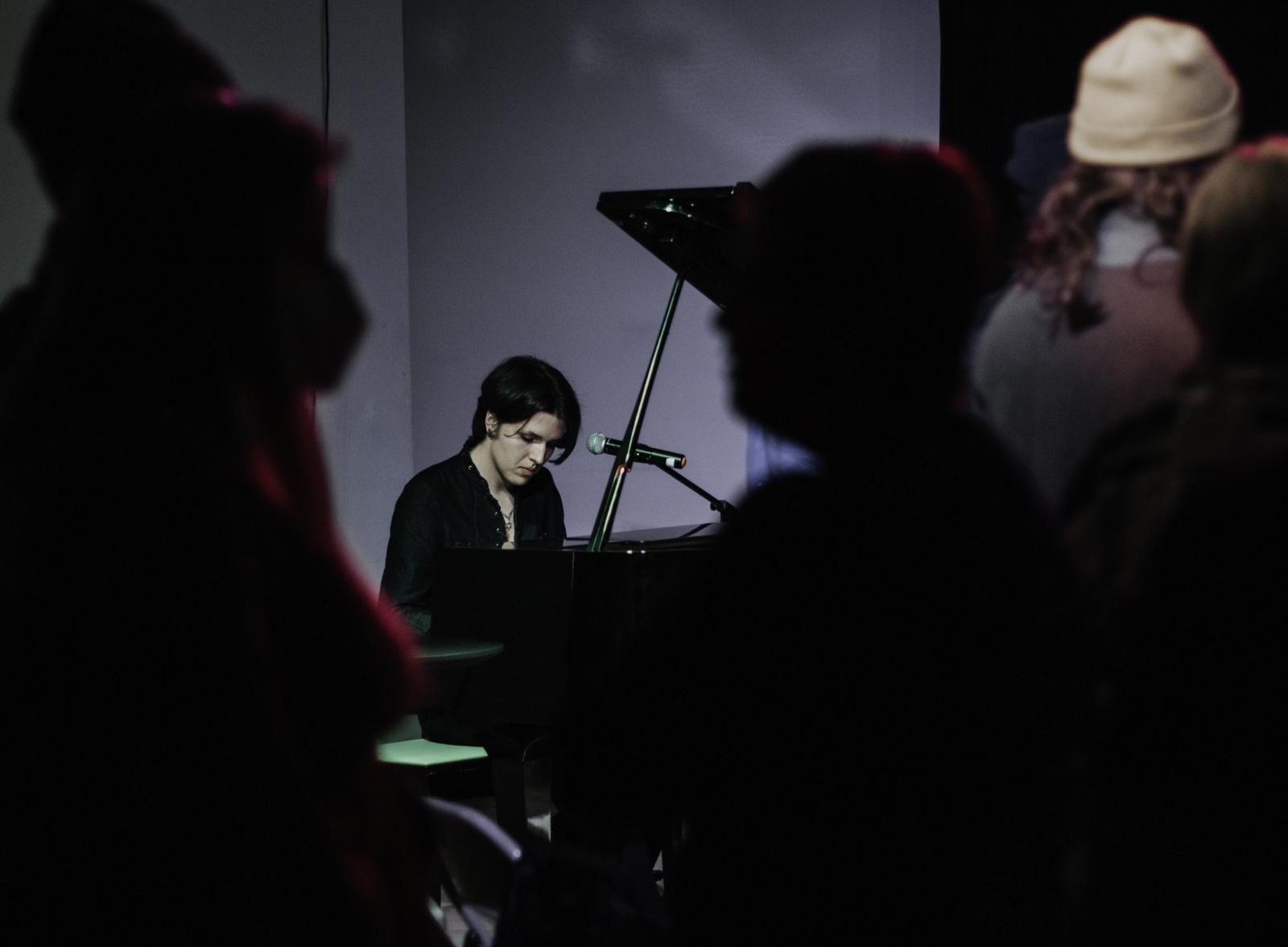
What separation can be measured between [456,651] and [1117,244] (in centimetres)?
157

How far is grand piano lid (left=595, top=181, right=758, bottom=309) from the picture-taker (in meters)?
2.43

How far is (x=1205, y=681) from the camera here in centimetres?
79

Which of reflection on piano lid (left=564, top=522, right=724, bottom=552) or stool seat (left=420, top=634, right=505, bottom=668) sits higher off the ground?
reflection on piano lid (left=564, top=522, right=724, bottom=552)

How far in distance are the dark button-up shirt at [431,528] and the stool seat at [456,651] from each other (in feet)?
1.13

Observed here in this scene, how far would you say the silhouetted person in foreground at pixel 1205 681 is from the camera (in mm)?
783

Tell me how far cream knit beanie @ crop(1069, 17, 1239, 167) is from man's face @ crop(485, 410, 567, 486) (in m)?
2.08

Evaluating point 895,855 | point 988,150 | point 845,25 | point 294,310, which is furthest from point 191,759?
point 845,25

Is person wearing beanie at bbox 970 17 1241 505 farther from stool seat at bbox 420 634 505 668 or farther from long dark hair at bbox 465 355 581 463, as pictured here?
long dark hair at bbox 465 355 581 463

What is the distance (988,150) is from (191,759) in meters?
3.20

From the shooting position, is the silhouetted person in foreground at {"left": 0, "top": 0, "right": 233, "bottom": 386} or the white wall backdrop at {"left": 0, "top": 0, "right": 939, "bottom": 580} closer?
the silhouetted person in foreground at {"left": 0, "top": 0, "right": 233, "bottom": 386}

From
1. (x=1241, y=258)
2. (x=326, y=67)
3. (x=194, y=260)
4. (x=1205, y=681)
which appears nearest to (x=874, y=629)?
(x=1205, y=681)

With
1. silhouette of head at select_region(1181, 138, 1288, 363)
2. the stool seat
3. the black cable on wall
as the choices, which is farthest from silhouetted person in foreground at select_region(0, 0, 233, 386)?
the black cable on wall

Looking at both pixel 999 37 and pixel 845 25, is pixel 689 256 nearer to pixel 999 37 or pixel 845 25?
pixel 999 37

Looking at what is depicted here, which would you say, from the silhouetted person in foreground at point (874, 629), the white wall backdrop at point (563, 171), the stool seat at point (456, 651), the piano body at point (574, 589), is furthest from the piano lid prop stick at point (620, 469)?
the silhouetted person in foreground at point (874, 629)
